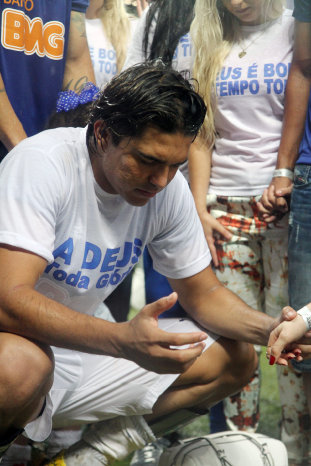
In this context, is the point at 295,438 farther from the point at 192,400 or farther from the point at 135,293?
the point at 135,293

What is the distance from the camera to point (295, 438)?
2.67m

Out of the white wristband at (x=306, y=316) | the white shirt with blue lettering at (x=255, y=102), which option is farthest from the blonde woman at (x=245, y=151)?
the white wristband at (x=306, y=316)

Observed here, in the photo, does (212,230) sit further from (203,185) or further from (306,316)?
(306,316)

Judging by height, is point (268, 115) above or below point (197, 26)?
below

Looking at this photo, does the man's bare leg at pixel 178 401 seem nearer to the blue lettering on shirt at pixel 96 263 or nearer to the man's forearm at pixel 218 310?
the man's forearm at pixel 218 310

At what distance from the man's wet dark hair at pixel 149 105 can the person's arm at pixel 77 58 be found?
0.51 metres

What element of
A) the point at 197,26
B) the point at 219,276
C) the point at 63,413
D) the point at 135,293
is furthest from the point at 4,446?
the point at 135,293

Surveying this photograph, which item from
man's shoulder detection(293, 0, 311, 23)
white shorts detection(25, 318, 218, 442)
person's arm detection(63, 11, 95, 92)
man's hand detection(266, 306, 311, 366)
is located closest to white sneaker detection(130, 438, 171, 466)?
white shorts detection(25, 318, 218, 442)

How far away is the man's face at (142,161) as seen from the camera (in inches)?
79.1

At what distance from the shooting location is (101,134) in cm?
212

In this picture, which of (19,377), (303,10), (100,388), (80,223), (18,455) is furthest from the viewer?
(303,10)

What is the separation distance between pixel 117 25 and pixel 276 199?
883 millimetres

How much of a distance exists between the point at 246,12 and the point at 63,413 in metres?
1.51

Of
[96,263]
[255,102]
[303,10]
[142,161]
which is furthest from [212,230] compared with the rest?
[303,10]
